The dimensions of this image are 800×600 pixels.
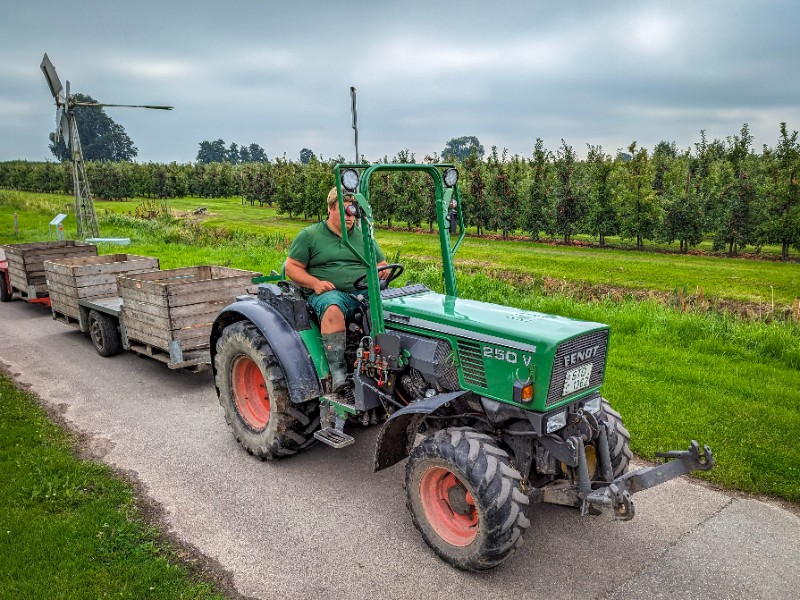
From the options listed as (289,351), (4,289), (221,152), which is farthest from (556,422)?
(221,152)

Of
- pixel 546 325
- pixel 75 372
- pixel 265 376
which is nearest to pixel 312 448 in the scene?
pixel 265 376

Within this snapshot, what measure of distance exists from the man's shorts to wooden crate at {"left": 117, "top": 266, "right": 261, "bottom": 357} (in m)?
2.48

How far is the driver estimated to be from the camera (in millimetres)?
4695


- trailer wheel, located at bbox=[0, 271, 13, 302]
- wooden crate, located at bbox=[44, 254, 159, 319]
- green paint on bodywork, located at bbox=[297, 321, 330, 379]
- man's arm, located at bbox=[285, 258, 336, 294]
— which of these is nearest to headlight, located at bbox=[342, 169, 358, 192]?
man's arm, located at bbox=[285, 258, 336, 294]

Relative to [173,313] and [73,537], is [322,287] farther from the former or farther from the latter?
[173,313]

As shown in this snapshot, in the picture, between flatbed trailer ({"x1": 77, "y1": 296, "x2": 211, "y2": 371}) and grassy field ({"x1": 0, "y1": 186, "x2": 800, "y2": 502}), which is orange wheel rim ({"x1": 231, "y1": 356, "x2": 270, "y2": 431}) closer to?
flatbed trailer ({"x1": 77, "y1": 296, "x2": 211, "y2": 371})

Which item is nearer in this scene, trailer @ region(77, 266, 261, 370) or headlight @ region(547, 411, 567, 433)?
headlight @ region(547, 411, 567, 433)

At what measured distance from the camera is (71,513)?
13.7 feet

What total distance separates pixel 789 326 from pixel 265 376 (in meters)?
7.58

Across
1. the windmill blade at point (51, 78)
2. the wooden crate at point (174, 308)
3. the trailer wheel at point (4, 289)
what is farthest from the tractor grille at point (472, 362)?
the windmill blade at point (51, 78)

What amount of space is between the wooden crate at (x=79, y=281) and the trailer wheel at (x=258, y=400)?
4011 millimetres

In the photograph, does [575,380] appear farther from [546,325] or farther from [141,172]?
[141,172]

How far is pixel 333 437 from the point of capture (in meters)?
4.60

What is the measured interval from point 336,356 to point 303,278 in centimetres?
72
